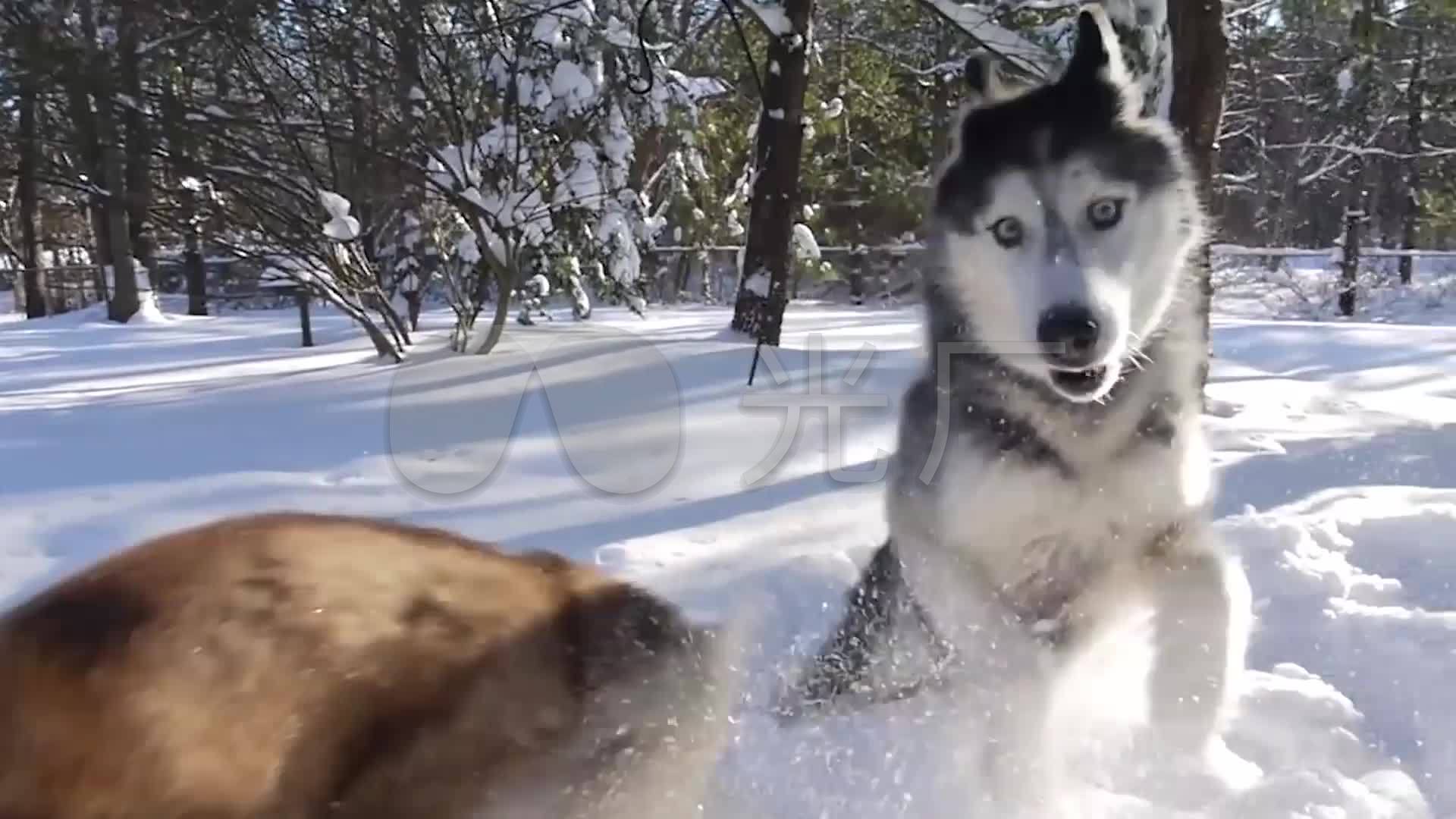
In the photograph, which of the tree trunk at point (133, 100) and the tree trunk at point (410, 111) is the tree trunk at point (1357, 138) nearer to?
the tree trunk at point (410, 111)

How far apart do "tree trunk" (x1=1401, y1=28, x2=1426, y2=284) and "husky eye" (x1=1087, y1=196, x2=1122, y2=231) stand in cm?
1710

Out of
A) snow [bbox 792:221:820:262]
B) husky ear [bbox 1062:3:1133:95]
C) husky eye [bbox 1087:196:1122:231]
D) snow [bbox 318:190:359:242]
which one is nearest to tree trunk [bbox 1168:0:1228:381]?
husky ear [bbox 1062:3:1133:95]

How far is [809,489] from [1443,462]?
9.59ft

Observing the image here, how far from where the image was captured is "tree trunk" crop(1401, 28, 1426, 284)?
18.9m

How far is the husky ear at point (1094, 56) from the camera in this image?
2.58m

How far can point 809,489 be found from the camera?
4.29 m

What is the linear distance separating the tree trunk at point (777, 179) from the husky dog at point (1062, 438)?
4.67m

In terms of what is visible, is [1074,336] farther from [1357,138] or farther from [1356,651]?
[1357,138]

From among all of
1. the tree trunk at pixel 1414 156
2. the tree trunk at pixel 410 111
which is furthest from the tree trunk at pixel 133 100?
the tree trunk at pixel 1414 156

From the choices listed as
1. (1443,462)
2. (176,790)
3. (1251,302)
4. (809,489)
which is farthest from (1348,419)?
(1251,302)

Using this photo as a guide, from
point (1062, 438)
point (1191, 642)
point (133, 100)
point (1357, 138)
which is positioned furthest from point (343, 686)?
point (1357, 138)

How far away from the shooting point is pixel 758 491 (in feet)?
13.8

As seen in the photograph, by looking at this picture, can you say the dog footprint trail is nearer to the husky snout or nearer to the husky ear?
the husky snout

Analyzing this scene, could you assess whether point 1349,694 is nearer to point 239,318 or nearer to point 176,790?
point 176,790
